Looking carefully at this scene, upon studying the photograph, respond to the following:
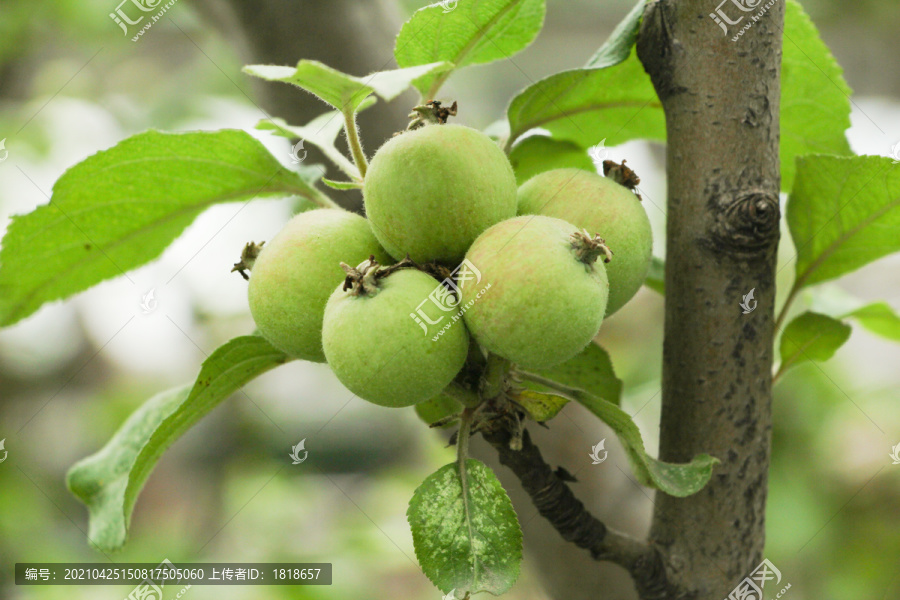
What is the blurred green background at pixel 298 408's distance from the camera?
1184 millimetres

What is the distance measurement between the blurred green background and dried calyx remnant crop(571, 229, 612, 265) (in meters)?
0.44

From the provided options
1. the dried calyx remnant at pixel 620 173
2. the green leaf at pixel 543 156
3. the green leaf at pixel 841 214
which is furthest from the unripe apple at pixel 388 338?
the green leaf at pixel 841 214

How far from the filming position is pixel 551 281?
58 cm

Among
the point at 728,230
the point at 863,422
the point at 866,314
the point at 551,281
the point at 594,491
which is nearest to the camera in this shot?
the point at 551,281

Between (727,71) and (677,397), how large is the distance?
362 mm

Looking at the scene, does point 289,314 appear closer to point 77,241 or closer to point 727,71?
point 77,241

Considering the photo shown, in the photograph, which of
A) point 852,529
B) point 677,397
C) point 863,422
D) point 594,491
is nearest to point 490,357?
point 677,397

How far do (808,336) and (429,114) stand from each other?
24.6 inches

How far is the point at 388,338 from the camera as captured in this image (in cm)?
58

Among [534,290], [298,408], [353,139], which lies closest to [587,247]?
[534,290]

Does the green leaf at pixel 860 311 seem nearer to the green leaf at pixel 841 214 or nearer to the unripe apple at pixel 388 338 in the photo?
the green leaf at pixel 841 214

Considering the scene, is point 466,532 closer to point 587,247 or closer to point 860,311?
point 587,247

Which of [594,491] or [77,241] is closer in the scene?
[77,241]

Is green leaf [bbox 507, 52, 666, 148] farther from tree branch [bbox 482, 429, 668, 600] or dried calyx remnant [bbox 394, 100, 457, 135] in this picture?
tree branch [bbox 482, 429, 668, 600]
